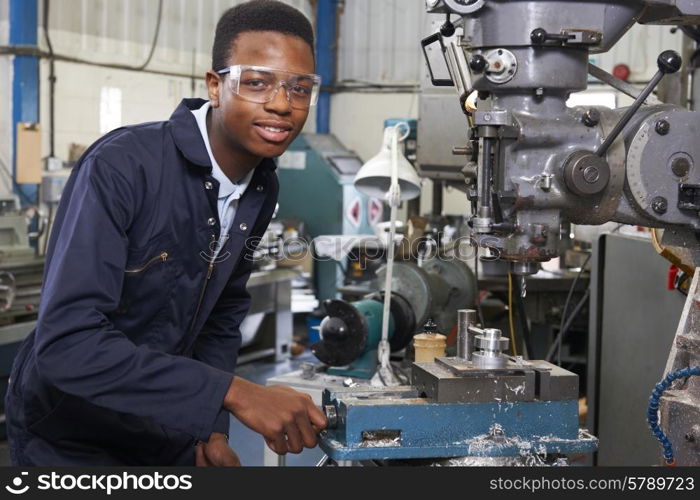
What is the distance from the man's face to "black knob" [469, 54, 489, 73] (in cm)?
24

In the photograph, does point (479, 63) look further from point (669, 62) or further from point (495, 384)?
point (495, 384)

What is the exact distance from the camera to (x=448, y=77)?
1392mm

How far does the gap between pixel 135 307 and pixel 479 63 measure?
0.57m

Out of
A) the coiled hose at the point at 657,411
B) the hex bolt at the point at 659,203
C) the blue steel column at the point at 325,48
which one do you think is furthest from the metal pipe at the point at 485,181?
the blue steel column at the point at 325,48

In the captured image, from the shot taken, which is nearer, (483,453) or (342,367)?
(483,453)

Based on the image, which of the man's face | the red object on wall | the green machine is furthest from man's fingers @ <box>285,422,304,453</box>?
the red object on wall

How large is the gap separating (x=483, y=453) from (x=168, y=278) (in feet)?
1.61

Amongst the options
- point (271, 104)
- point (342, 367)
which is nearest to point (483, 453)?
point (271, 104)

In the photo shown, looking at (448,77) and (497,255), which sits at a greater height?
(448,77)

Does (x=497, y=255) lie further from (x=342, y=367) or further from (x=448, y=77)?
(x=342, y=367)

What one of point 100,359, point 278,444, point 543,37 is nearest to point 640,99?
point 543,37

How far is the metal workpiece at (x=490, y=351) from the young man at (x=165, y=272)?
24cm

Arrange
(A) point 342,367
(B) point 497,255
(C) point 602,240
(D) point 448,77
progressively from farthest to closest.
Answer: (C) point 602,240, (A) point 342,367, (D) point 448,77, (B) point 497,255

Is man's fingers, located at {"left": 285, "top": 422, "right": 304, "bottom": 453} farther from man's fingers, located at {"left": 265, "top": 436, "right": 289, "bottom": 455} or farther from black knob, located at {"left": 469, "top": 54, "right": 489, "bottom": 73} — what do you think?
black knob, located at {"left": 469, "top": 54, "right": 489, "bottom": 73}
